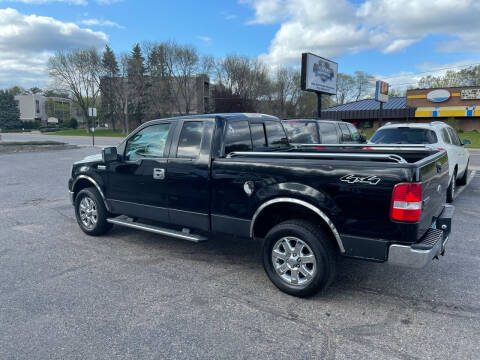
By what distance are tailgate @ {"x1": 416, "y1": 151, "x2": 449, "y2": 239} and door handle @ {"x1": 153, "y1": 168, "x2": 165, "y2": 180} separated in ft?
9.91

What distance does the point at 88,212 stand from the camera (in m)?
5.79

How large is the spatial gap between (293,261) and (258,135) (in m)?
1.91

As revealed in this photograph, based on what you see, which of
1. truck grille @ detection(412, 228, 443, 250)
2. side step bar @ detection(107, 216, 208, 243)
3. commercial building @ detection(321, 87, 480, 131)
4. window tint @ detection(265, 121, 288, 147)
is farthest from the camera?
commercial building @ detection(321, 87, 480, 131)

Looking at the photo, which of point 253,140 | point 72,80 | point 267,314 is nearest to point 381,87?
point 253,140

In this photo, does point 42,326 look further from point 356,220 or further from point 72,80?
point 72,80

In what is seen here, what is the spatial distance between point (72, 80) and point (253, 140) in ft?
208

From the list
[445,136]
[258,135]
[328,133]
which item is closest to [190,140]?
[258,135]

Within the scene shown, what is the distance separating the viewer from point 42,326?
3182mm

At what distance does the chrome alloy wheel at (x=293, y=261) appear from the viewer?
12.0 feet

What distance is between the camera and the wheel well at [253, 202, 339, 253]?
369cm

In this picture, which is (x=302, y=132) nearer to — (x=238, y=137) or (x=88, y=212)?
(x=238, y=137)

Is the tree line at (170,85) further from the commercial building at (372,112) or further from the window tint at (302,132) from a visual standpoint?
the window tint at (302,132)

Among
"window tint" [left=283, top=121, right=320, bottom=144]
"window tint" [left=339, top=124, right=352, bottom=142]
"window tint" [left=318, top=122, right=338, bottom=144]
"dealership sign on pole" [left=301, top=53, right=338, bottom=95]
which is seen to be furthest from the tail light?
"dealership sign on pole" [left=301, top=53, right=338, bottom=95]

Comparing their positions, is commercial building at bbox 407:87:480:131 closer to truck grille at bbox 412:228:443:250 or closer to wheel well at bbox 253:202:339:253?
truck grille at bbox 412:228:443:250
